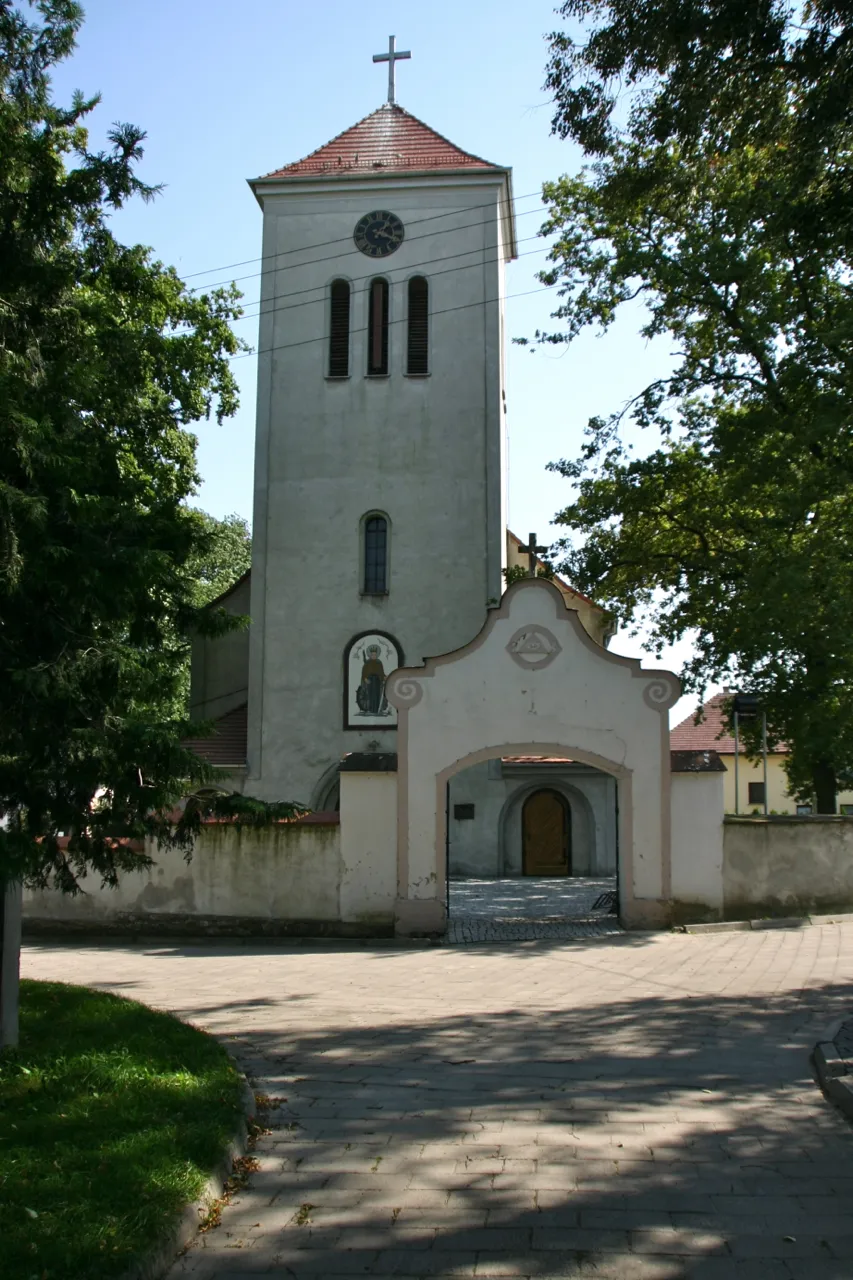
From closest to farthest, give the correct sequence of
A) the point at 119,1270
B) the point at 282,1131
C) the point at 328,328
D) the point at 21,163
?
the point at 119,1270
the point at 282,1131
the point at 21,163
the point at 328,328

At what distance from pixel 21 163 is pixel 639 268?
13.9 meters

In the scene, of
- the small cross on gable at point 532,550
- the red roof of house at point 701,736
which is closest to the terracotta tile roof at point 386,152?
the small cross on gable at point 532,550

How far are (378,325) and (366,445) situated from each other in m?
3.02

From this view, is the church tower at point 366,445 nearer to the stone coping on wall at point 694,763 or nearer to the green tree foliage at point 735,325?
the green tree foliage at point 735,325

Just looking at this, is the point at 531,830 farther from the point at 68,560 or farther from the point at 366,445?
the point at 68,560

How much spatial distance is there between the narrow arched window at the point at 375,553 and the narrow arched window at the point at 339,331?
11.9ft

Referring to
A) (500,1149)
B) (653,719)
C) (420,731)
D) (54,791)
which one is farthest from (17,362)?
(653,719)

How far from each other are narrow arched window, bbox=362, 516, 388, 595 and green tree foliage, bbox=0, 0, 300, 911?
60.4ft

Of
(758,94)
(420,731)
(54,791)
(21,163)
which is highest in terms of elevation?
(758,94)

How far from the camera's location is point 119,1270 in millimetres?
4148

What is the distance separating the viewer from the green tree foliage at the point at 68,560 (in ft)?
23.1

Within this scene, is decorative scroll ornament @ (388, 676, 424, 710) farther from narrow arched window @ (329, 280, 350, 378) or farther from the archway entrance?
narrow arched window @ (329, 280, 350, 378)

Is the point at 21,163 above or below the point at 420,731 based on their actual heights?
above

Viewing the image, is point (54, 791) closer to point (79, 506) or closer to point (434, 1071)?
point (79, 506)
